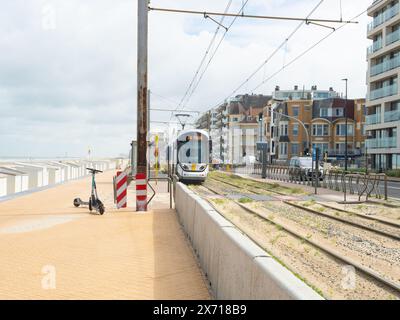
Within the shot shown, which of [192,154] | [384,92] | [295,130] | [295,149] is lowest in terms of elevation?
[192,154]

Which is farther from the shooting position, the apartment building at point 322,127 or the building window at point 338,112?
the building window at point 338,112

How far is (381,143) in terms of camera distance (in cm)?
4928

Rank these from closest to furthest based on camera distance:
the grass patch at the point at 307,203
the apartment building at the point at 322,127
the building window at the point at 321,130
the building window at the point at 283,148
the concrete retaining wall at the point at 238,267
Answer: the concrete retaining wall at the point at 238,267, the grass patch at the point at 307,203, the apartment building at the point at 322,127, the building window at the point at 321,130, the building window at the point at 283,148

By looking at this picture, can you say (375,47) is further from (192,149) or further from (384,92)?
(192,149)

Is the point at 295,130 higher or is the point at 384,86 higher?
the point at 384,86

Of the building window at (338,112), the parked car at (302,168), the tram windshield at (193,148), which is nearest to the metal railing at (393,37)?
the parked car at (302,168)

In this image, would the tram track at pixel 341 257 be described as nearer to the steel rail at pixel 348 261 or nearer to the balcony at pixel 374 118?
the steel rail at pixel 348 261

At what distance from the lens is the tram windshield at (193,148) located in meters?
29.0

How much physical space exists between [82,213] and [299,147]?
69.3 metres

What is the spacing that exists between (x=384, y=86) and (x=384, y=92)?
1432 mm

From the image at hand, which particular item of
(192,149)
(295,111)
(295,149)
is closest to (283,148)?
(295,149)

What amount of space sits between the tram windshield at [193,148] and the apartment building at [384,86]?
958 inches

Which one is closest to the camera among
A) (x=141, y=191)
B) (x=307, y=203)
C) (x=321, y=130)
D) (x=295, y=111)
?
(x=141, y=191)
